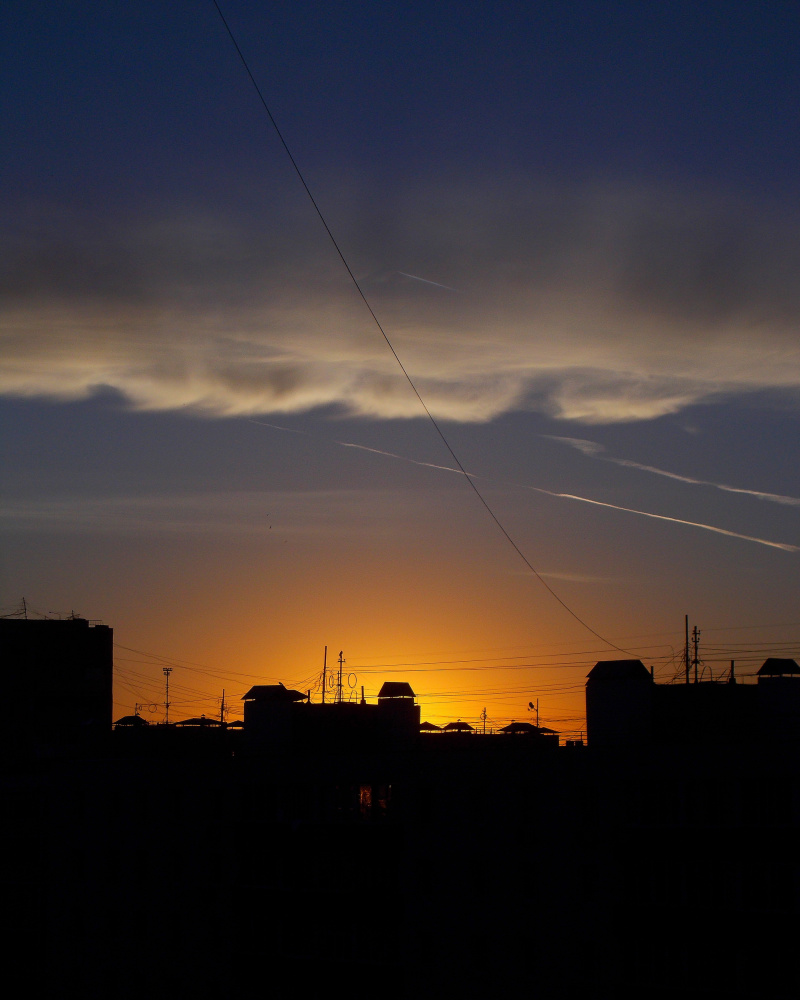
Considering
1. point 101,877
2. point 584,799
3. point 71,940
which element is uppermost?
point 584,799

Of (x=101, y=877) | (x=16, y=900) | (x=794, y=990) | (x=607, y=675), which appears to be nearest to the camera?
(x=794, y=990)

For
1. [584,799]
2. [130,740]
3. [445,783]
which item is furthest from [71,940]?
[584,799]

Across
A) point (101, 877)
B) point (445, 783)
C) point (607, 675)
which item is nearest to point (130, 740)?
point (101, 877)

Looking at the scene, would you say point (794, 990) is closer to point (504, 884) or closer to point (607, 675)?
point (504, 884)

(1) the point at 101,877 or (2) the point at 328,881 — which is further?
(1) the point at 101,877

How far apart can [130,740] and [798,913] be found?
43726 millimetres

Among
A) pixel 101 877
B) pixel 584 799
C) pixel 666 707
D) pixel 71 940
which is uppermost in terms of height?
pixel 666 707

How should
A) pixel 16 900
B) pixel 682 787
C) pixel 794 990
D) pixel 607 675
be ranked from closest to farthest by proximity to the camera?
pixel 794 990 → pixel 682 787 → pixel 607 675 → pixel 16 900

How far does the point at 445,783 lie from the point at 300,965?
44.9 feet

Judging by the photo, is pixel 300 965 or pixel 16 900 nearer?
pixel 300 965

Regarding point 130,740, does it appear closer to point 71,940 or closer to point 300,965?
point 71,940

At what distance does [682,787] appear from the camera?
152ft

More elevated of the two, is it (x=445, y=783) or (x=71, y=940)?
(x=445, y=783)

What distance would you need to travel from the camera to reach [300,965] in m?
54.3
